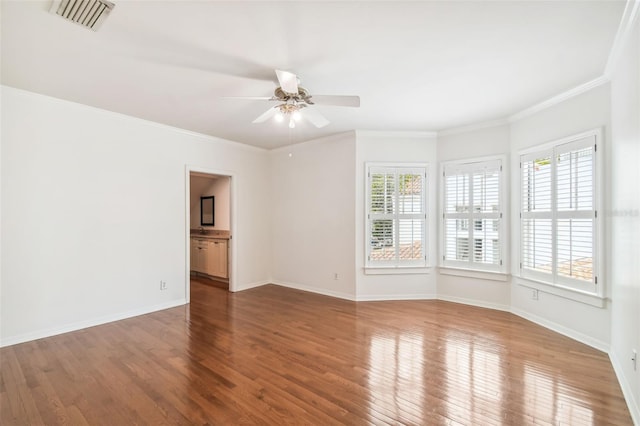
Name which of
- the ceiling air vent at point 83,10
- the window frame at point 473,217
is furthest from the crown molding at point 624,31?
the ceiling air vent at point 83,10

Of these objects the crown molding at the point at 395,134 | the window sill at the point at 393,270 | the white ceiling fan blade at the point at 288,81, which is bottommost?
the window sill at the point at 393,270

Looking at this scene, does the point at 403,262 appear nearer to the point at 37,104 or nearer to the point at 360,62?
the point at 360,62

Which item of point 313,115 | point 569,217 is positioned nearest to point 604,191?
point 569,217

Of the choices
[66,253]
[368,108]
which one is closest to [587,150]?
[368,108]

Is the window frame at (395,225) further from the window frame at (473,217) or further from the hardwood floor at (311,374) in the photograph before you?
the hardwood floor at (311,374)

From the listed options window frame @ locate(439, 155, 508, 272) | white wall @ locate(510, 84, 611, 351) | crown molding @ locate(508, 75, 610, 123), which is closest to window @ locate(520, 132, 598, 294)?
white wall @ locate(510, 84, 611, 351)

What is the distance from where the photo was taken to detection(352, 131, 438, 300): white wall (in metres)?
4.67

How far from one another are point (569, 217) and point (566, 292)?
0.84 metres

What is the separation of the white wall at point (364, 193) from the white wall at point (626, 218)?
215 centimetres

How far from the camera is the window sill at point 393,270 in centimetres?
466

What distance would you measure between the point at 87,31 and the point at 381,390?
11.3 ft

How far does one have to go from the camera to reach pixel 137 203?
401 centimetres

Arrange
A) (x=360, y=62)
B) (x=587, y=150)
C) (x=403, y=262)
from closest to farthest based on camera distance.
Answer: (x=360, y=62)
(x=587, y=150)
(x=403, y=262)

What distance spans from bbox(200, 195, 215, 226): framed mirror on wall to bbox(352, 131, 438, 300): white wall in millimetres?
3230
